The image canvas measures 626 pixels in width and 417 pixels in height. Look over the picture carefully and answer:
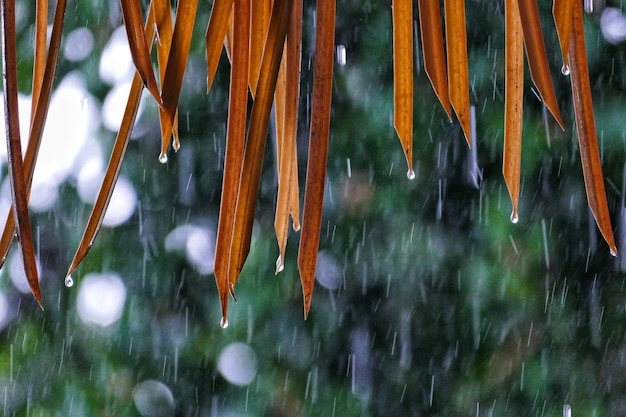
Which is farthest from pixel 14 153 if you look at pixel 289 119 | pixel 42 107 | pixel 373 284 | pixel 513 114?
pixel 373 284

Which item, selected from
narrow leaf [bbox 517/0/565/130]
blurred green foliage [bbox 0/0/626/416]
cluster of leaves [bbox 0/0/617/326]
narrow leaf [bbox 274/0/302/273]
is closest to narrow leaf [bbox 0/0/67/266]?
cluster of leaves [bbox 0/0/617/326]

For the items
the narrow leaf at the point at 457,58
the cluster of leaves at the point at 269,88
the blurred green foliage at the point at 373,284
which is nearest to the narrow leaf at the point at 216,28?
the cluster of leaves at the point at 269,88

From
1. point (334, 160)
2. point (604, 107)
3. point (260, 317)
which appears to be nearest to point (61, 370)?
point (260, 317)

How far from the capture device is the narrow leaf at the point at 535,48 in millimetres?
398

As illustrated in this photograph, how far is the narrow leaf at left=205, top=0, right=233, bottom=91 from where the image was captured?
40 centimetres

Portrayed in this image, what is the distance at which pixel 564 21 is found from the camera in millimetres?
417

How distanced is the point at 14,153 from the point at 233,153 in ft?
0.33

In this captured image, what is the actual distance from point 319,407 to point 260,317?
0.65 feet

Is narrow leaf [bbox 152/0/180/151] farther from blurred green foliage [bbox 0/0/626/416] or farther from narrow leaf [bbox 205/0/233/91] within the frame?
blurred green foliage [bbox 0/0/626/416]

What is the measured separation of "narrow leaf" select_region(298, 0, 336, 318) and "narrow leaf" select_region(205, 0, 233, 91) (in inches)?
2.1

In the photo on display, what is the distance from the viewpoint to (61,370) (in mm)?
1461

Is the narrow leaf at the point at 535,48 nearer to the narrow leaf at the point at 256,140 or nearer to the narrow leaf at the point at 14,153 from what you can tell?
the narrow leaf at the point at 256,140

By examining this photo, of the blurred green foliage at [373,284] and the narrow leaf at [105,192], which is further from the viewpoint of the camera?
the blurred green foliage at [373,284]

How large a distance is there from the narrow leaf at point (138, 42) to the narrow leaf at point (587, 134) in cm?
21
